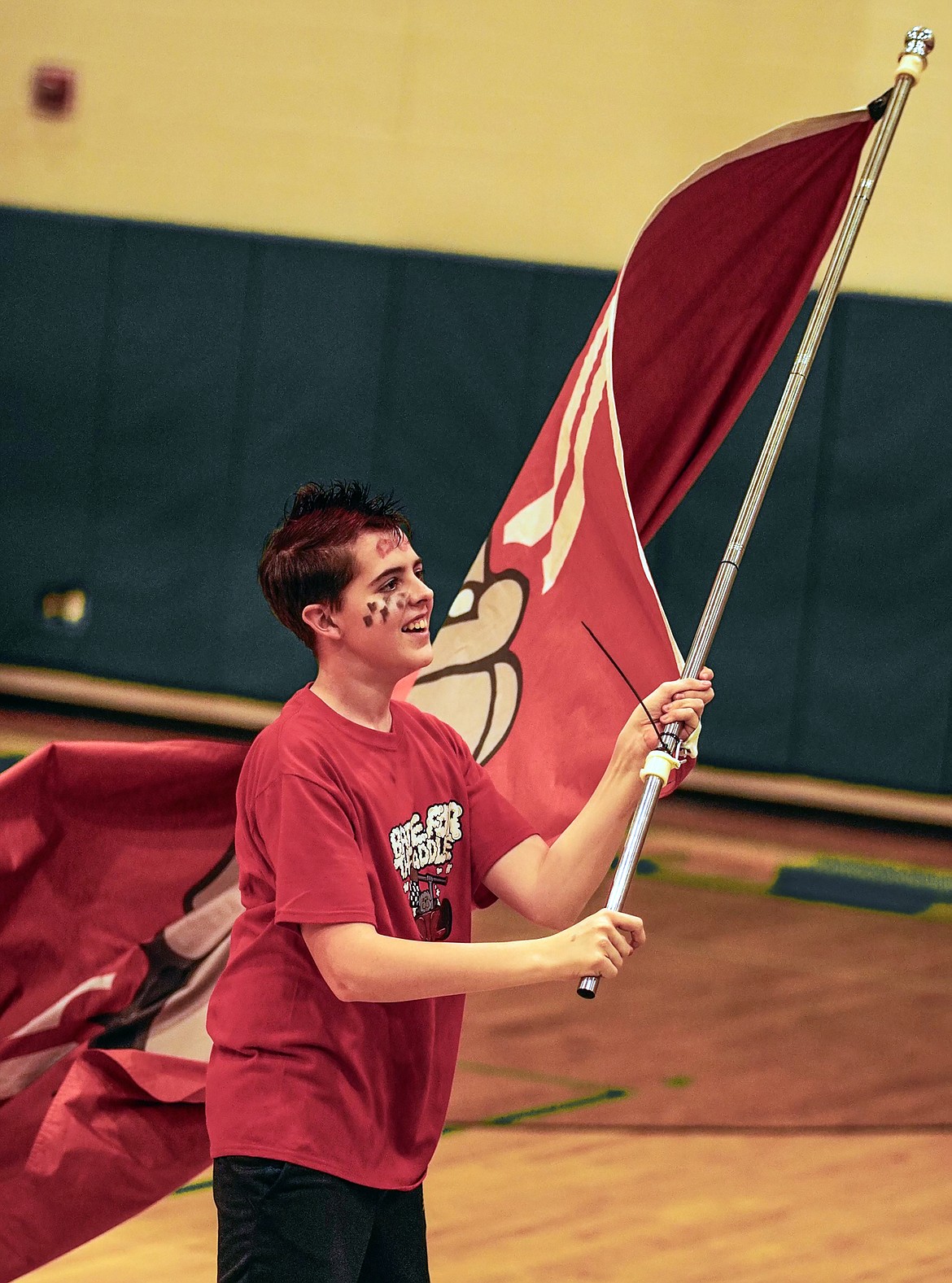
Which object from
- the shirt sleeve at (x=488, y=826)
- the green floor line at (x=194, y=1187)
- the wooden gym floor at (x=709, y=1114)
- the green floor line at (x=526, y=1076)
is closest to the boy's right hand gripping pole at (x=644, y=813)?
the shirt sleeve at (x=488, y=826)

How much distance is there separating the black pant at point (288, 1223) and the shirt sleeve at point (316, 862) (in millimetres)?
234

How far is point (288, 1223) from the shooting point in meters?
1.27

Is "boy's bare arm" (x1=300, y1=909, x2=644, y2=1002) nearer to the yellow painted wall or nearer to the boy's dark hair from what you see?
the boy's dark hair

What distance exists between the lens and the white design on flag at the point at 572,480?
183 cm

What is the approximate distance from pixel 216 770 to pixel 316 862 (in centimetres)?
70

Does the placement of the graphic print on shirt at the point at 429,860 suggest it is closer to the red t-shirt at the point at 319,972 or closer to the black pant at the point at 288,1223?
the red t-shirt at the point at 319,972

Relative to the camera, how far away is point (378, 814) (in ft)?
4.32

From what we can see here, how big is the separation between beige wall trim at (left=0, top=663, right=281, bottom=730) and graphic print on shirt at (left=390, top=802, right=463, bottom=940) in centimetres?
333

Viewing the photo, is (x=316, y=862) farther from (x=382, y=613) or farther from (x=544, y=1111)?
(x=544, y=1111)

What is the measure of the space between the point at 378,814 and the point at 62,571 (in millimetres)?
3695

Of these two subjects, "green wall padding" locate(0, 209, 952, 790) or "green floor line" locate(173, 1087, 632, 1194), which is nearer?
"green floor line" locate(173, 1087, 632, 1194)

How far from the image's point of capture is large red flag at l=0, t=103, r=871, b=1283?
5.96 ft

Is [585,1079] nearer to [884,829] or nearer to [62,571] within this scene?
[884,829]

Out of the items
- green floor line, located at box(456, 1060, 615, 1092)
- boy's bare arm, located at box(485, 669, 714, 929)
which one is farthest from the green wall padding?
boy's bare arm, located at box(485, 669, 714, 929)
